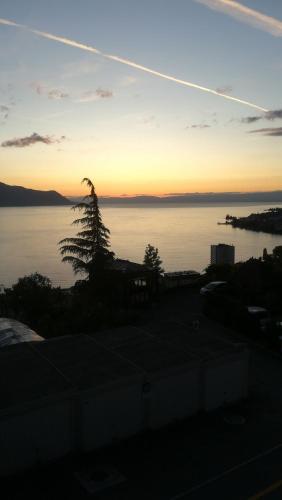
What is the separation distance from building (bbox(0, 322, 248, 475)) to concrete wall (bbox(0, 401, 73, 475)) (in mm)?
20

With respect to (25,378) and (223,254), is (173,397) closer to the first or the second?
(25,378)

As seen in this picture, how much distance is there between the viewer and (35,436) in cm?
891

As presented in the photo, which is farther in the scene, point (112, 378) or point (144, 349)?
point (144, 349)

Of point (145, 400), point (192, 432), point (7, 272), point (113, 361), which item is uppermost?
point (113, 361)

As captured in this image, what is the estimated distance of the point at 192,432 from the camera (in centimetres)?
1070

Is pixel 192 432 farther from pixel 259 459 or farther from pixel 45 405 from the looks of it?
pixel 45 405

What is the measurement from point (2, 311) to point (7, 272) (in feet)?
155

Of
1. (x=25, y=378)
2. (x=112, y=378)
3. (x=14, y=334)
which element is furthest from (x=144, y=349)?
(x=14, y=334)

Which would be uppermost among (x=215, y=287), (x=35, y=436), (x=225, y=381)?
(x=215, y=287)

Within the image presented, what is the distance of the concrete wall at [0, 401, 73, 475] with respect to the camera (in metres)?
8.61

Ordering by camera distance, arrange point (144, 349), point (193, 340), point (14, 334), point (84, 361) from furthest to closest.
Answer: point (14, 334)
point (193, 340)
point (144, 349)
point (84, 361)

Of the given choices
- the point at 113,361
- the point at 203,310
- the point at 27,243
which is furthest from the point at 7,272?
the point at 113,361

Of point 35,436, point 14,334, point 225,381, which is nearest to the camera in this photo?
point 35,436

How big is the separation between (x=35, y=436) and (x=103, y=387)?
5.83 ft
